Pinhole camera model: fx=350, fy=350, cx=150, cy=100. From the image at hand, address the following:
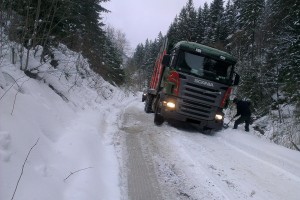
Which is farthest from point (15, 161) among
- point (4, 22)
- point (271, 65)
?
point (271, 65)

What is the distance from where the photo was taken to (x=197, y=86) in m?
10.9

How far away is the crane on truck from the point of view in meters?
10.9

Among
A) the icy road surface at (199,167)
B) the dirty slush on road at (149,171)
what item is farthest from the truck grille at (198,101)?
the dirty slush on road at (149,171)

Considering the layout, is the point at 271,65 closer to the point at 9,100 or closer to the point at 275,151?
the point at 275,151

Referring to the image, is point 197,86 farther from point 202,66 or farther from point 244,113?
point 244,113

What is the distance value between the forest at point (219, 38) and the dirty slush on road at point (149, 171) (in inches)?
126

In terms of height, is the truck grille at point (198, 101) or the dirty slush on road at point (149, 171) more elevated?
the truck grille at point (198, 101)

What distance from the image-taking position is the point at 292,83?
1927cm

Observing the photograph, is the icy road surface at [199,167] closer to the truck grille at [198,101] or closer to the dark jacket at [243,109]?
the truck grille at [198,101]

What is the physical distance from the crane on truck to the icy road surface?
2.23 ft

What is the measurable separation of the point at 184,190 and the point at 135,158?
5.95 ft

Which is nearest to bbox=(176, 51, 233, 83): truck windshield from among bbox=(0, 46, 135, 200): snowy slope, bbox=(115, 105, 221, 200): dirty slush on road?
bbox=(115, 105, 221, 200): dirty slush on road

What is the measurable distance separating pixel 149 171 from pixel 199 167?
1.08 meters

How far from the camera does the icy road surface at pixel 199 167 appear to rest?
561 centimetres
